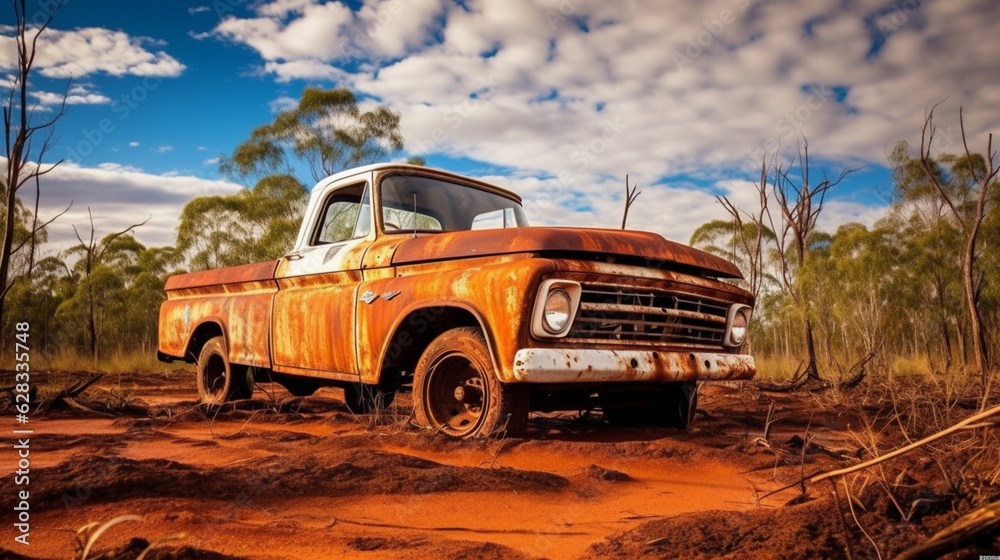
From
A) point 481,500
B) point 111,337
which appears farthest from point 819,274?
point 111,337

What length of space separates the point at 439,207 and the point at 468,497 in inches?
116

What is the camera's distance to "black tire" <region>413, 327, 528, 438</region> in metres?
3.45

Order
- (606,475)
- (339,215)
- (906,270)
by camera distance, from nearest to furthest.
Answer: (606,475) → (339,215) → (906,270)

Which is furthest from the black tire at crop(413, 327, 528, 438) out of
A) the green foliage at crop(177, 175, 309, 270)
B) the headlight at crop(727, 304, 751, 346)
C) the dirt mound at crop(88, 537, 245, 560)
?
the green foliage at crop(177, 175, 309, 270)

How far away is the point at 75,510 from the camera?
2.20 meters

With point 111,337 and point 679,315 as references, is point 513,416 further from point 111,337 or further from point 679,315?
point 111,337

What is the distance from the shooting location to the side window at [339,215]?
521 centimetres

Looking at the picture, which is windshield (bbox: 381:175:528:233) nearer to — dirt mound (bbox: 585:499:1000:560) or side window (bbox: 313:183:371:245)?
side window (bbox: 313:183:371:245)

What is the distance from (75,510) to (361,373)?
216cm

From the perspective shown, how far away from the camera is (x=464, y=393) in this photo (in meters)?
3.77

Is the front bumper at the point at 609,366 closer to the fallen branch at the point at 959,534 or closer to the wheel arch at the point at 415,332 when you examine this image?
the wheel arch at the point at 415,332

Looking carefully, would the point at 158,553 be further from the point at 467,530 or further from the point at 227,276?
the point at 227,276

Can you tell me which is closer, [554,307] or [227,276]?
[554,307]

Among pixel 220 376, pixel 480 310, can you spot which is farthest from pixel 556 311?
pixel 220 376
